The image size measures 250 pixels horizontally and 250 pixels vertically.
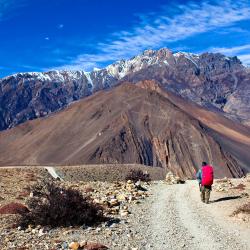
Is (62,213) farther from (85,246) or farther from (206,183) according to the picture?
(206,183)

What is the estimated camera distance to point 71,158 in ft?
337

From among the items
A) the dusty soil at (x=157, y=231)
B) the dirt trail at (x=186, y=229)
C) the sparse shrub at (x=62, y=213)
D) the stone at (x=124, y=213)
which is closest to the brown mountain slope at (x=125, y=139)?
the dirt trail at (x=186, y=229)

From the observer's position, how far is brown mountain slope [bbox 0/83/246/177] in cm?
11069

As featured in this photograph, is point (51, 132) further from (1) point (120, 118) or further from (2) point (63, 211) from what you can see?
(2) point (63, 211)

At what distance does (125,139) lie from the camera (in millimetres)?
119688

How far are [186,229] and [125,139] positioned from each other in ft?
345

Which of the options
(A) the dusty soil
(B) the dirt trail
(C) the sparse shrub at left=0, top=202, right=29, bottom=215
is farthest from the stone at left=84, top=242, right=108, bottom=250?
(C) the sparse shrub at left=0, top=202, right=29, bottom=215

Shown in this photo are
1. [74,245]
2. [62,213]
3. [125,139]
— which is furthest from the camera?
[125,139]

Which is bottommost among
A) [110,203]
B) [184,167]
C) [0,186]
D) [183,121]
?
[184,167]

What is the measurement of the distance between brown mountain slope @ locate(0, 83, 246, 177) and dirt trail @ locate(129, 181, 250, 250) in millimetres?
80857

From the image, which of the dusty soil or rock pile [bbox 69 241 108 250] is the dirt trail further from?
rock pile [bbox 69 241 108 250]

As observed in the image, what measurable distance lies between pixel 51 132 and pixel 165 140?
101 feet

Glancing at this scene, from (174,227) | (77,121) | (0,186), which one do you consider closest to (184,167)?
(77,121)

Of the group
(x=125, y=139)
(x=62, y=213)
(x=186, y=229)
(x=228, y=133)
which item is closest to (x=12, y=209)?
(x=62, y=213)
